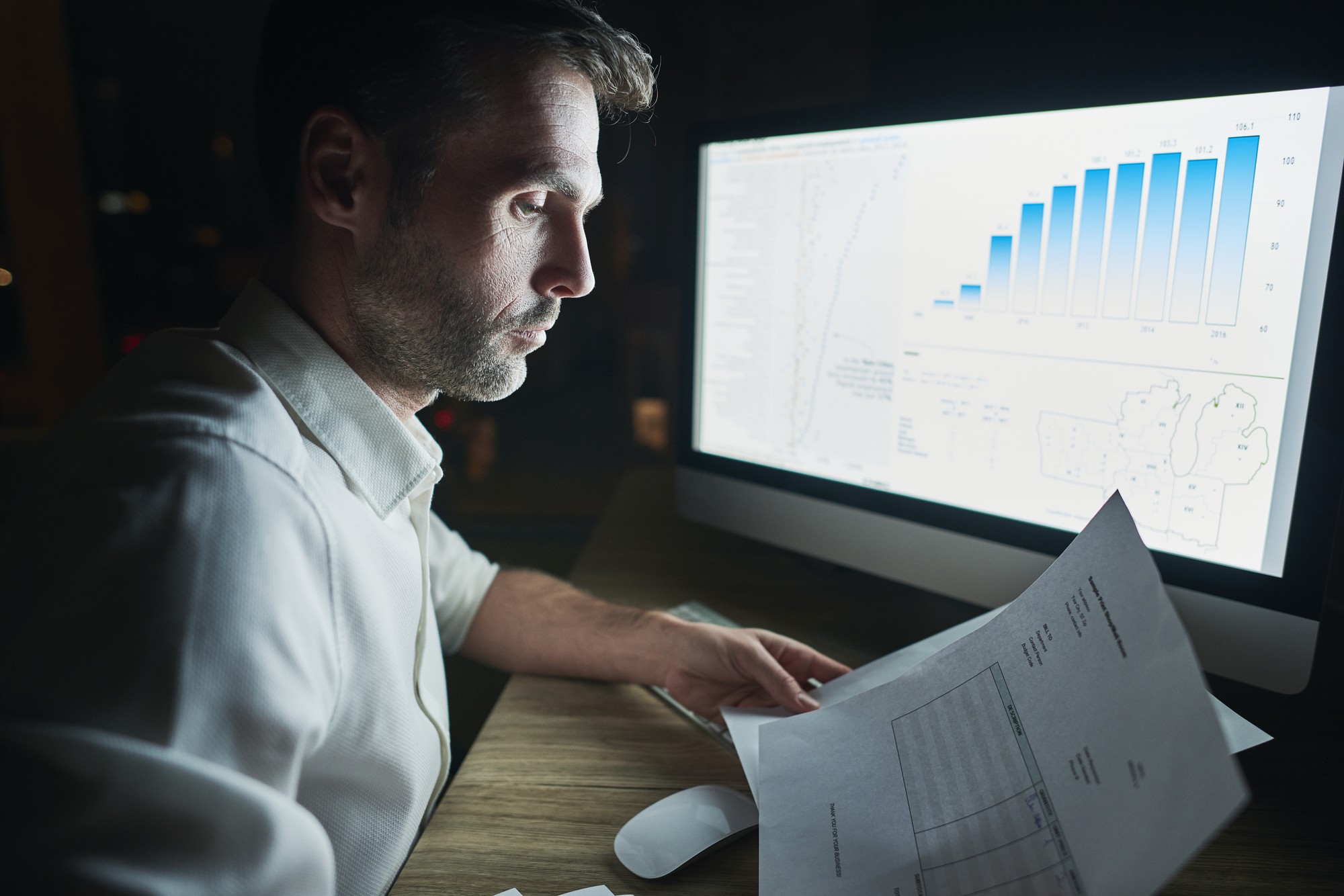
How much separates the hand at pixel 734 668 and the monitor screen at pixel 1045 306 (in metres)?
0.21

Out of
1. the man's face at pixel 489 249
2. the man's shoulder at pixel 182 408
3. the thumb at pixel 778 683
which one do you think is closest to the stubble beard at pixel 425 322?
the man's face at pixel 489 249

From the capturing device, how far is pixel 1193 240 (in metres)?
0.59

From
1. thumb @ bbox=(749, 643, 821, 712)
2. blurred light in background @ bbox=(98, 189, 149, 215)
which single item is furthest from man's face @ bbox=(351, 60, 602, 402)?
blurred light in background @ bbox=(98, 189, 149, 215)

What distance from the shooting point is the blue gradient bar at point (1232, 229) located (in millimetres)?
558

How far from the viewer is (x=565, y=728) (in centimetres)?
66

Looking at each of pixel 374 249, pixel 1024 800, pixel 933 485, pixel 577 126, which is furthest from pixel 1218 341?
pixel 374 249

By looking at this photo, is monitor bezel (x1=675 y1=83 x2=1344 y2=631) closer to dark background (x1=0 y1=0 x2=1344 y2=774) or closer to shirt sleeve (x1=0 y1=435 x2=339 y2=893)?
shirt sleeve (x1=0 y1=435 x2=339 y2=893)

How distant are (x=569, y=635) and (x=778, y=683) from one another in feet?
0.73

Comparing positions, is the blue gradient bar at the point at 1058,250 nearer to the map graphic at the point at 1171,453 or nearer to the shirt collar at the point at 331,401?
the map graphic at the point at 1171,453

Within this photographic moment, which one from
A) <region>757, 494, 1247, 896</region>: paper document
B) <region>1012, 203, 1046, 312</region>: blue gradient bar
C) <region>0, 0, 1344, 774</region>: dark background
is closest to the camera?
<region>757, 494, 1247, 896</region>: paper document

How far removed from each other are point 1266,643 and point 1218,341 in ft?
0.76

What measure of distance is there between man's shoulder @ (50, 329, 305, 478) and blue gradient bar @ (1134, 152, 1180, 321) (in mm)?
642

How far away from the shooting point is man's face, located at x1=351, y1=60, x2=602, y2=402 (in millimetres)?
608

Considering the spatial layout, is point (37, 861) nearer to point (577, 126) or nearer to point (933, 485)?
point (577, 126)
